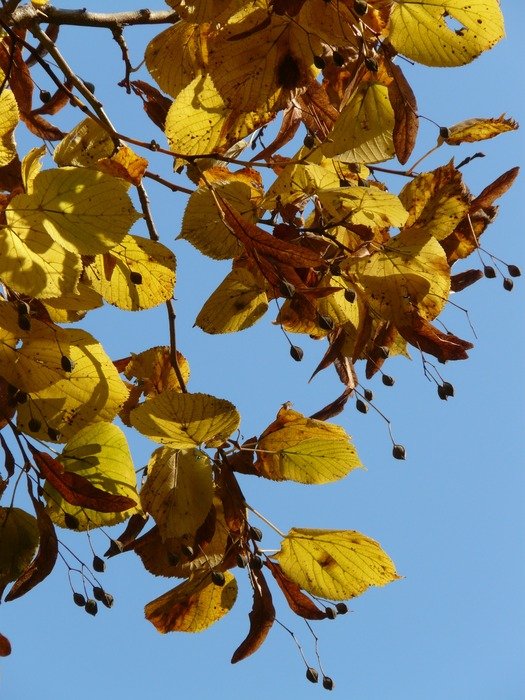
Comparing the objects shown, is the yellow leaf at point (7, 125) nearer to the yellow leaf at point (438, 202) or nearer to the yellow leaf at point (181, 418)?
the yellow leaf at point (181, 418)

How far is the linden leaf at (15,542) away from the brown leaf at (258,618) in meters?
0.26

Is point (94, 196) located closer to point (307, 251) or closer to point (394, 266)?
point (307, 251)

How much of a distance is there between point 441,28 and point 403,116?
0.34ft

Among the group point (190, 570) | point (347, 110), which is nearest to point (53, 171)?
point (347, 110)

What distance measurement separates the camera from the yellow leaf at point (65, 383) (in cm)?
86

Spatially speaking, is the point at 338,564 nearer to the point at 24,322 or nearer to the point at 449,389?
the point at 449,389

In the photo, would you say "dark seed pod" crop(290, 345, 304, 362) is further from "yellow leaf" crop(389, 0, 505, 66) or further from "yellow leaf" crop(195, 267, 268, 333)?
"yellow leaf" crop(389, 0, 505, 66)

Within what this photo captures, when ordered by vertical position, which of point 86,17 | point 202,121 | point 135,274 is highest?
point 86,17

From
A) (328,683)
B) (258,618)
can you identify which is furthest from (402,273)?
(328,683)

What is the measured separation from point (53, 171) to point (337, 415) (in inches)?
22.6

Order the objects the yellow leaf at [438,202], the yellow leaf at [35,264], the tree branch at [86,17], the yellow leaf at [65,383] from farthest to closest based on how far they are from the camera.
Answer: the tree branch at [86,17] → the yellow leaf at [438,202] → the yellow leaf at [65,383] → the yellow leaf at [35,264]

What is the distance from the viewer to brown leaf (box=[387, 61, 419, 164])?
907mm

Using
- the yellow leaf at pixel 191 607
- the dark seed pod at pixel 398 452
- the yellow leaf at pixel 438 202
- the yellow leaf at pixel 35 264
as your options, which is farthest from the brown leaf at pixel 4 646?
the yellow leaf at pixel 438 202

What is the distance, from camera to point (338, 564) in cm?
99
